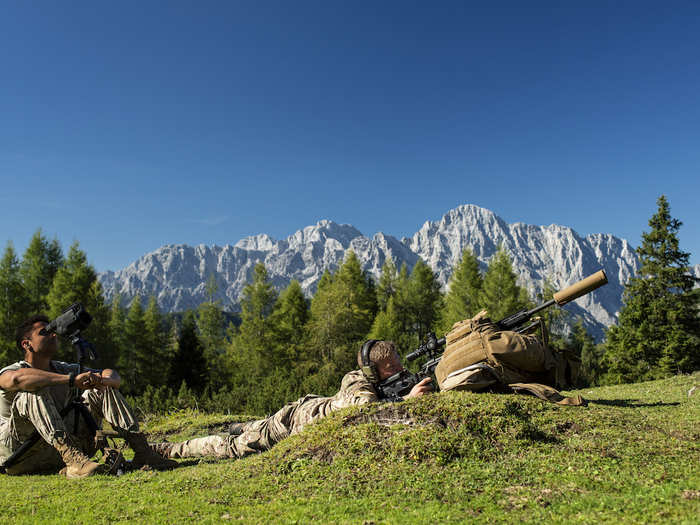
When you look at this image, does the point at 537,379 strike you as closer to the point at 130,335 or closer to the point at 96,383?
the point at 96,383

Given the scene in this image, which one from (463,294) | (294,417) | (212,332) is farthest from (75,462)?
(212,332)

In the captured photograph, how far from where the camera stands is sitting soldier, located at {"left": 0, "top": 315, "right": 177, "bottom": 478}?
536 cm

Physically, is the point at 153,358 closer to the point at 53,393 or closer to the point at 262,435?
the point at 53,393

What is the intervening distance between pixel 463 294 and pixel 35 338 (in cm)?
3453

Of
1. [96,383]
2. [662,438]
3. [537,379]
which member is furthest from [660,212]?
[96,383]

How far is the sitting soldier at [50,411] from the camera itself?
5.36 meters

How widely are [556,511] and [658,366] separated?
27.8 m

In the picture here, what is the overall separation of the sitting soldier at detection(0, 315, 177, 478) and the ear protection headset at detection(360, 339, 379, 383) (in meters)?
3.12

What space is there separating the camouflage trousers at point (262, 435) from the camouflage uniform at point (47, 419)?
122 cm

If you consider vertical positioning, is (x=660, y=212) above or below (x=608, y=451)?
above

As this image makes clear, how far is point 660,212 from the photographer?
26.9 meters

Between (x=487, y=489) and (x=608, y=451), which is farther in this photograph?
(x=608, y=451)

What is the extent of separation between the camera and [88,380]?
5.29 meters

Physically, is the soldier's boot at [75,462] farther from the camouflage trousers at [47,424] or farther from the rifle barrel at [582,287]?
the rifle barrel at [582,287]
